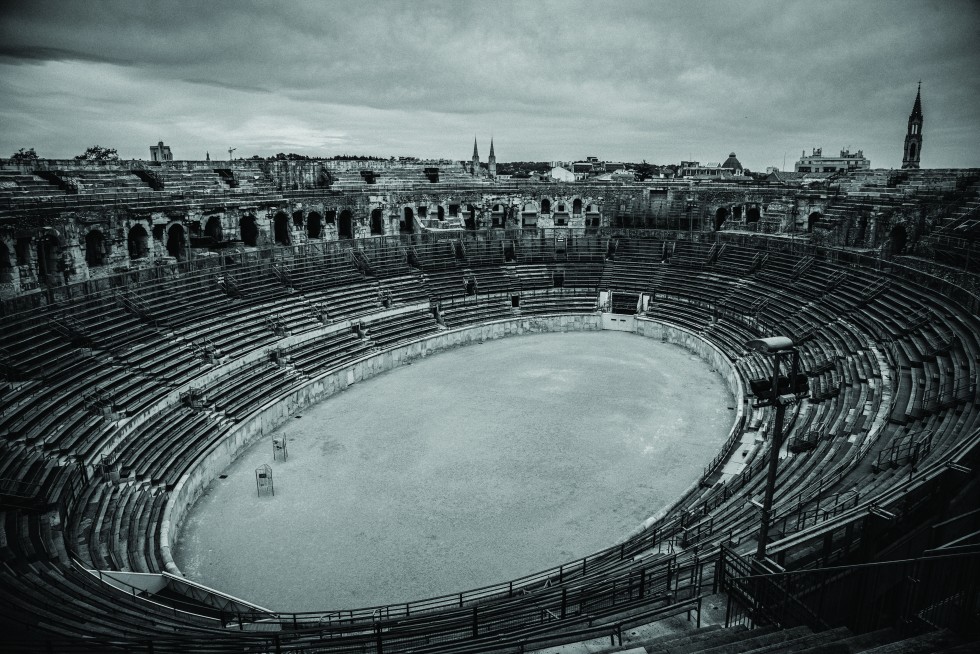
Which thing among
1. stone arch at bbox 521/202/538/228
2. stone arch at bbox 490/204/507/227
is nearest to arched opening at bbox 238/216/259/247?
stone arch at bbox 490/204/507/227

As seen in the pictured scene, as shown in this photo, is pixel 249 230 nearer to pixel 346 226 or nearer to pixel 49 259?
pixel 346 226

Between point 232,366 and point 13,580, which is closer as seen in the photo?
point 13,580

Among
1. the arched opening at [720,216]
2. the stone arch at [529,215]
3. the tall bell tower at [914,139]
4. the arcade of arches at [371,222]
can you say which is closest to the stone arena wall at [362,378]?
the arcade of arches at [371,222]

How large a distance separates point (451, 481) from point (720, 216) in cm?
3285

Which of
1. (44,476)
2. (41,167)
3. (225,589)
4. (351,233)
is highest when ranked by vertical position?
(41,167)

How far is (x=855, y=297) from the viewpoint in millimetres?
28938

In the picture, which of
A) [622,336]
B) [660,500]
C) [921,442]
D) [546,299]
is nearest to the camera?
[921,442]

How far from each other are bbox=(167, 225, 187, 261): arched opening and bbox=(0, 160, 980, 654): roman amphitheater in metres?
0.20

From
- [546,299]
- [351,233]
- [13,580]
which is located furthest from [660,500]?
[351,233]

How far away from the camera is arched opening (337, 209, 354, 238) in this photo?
39250 mm

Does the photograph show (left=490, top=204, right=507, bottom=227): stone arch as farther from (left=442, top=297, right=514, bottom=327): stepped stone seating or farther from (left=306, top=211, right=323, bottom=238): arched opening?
(left=306, top=211, right=323, bottom=238): arched opening

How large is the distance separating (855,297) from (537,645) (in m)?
26.1

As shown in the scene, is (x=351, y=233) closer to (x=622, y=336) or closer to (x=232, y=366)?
(x=232, y=366)

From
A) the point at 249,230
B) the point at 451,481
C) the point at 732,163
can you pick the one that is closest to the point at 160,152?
the point at 249,230
